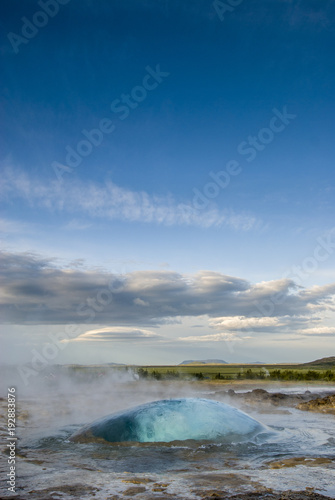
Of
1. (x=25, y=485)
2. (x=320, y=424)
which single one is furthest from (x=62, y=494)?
(x=320, y=424)

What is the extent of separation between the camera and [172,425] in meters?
9.69

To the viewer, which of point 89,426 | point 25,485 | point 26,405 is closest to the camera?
point 25,485

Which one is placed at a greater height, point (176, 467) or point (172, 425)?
point (172, 425)

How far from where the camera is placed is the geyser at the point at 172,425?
9477mm

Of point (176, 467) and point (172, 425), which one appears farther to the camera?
point (172, 425)

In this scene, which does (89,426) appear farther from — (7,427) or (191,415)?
(7,427)

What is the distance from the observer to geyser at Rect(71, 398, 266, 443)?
373 inches

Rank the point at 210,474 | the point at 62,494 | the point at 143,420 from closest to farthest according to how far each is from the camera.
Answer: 1. the point at 62,494
2. the point at 210,474
3. the point at 143,420

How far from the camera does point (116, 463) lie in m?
7.60

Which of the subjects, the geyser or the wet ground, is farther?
the geyser

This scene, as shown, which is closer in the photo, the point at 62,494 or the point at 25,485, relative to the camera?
the point at 62,494

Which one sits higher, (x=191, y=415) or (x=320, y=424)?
(x=191, y=415)

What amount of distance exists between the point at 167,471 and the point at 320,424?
856 centimetres

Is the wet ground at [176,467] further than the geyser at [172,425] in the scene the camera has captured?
No
